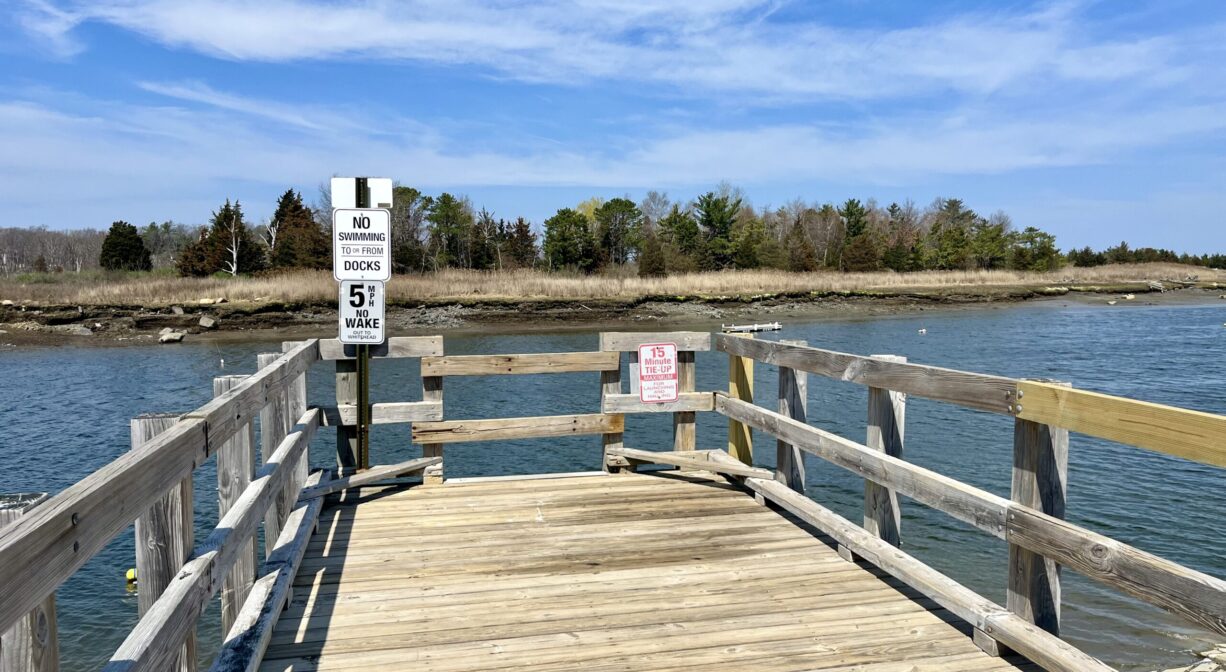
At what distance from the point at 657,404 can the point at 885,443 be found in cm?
262

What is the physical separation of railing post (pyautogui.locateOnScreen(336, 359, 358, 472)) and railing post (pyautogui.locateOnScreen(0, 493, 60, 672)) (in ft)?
16.1

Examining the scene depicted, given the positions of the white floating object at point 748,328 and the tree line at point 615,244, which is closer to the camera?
the white floating object at point 748,328

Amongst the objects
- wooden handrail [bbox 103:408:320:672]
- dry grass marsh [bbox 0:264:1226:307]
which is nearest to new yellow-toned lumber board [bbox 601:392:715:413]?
wooden handrail [bbox 103:408:320:672]

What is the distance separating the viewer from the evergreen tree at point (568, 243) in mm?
66688

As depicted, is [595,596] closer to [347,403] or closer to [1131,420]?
[1131,420]

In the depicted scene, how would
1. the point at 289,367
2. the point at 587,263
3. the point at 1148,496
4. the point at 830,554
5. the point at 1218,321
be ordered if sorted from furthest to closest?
the point at 587,263 → the point at 1218,321 → the point at 1148,496 → the point at 289,367 → the point at 830,554

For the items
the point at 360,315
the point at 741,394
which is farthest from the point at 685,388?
the point at 360,315

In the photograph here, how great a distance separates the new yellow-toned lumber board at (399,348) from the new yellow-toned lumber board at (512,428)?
0.60m

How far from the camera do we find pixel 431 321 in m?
41.9

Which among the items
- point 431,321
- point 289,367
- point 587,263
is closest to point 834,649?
point 289,367

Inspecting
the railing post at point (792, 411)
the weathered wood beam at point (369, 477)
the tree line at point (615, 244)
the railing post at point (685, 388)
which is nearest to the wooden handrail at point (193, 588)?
the weathered wood beam at point (369, 477)

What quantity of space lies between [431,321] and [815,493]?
32.6 metres

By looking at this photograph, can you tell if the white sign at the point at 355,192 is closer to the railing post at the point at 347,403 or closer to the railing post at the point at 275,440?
the railing post at the point at 347,403

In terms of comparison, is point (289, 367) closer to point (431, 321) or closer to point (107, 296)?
point (431, 321)
